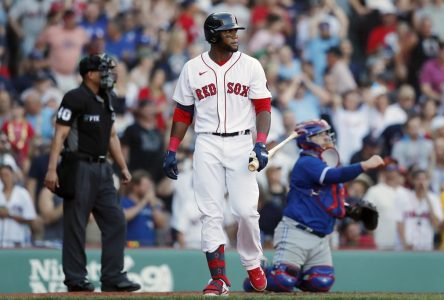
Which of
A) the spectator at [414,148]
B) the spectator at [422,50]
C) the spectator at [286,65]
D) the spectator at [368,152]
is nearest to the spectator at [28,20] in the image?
the spectator at [286,65]

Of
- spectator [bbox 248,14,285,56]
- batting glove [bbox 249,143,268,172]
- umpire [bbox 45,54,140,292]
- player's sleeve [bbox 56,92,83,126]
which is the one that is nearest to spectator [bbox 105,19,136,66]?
spectator [bbox 248,14,285,56]

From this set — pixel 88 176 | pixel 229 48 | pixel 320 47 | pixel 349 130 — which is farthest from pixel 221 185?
pixel 320 47

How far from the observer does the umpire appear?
38.0ft

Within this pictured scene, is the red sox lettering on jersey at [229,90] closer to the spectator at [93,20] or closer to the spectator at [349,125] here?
the spectator at [349,125]

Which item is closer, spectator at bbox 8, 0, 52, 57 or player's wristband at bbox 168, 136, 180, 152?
player's wristband at bbox 168, 136, 180, 152

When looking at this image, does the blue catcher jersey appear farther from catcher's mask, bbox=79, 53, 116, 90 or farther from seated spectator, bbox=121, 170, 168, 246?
seated spectator, bbox=121, 170, 168, 246

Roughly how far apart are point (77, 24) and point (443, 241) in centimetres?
657

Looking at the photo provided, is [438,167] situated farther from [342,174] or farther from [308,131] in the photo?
[342,174]

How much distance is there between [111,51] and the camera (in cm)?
1867

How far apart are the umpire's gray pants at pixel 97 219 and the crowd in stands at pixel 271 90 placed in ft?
7.79

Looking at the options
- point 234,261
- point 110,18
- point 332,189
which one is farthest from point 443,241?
point 110,18

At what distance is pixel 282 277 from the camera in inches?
452

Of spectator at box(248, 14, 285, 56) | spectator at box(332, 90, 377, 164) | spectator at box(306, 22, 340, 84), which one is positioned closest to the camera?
spectator at box(332, 90, 377, 164)

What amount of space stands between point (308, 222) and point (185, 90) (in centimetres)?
200
